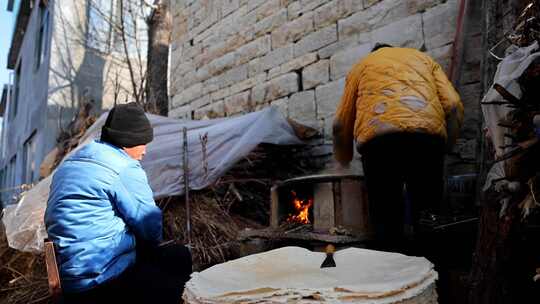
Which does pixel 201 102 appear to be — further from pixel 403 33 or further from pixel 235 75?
pixel 403 33

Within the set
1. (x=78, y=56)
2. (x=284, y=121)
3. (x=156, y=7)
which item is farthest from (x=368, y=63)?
(x=78, y=56)

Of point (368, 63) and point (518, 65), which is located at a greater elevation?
point (368, 63)

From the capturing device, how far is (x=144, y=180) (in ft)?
7.45

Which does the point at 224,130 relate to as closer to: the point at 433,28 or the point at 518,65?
the point at 433,28

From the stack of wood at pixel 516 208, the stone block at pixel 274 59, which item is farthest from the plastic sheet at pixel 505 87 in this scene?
the stone block at pixel 274 59

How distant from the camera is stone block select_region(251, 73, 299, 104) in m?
5.02

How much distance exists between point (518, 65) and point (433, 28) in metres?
2.25

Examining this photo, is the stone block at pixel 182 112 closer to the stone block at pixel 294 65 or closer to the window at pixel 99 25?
the stone block at pixel 294 65

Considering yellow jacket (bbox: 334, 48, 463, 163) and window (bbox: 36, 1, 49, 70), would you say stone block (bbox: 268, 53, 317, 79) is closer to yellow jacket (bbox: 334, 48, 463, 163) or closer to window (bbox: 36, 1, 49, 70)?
yellow jacket (bbox: 334, 48, 463, 163)

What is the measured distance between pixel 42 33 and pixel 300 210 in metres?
11.5

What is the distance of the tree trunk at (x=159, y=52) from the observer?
8617 mm

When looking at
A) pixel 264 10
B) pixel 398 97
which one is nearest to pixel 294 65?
pixel 264 10

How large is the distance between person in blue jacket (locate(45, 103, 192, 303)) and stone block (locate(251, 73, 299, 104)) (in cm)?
300

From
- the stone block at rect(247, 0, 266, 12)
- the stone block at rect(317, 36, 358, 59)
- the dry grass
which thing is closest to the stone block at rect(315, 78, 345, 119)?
the stone block at rect(317, 36, 358, 59)
